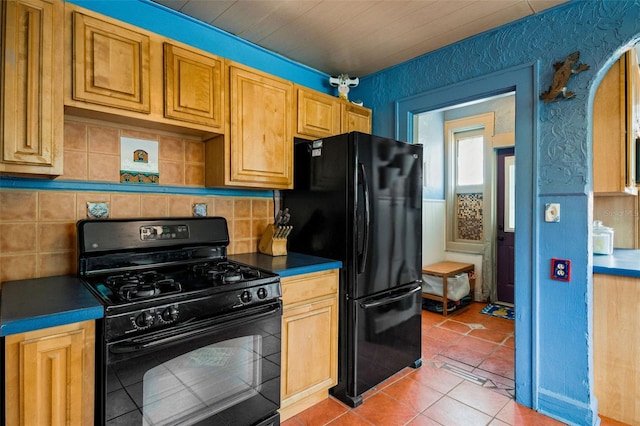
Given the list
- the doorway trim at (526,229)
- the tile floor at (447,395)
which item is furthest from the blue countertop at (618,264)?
the tile floor at (447,395)

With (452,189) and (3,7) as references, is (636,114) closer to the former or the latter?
(452,189)

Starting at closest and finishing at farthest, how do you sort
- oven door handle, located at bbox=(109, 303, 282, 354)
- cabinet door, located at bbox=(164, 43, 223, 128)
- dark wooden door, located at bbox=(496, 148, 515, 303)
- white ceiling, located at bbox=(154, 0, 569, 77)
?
oven door handle, located at bbox=(109, 303, 282, 354), cabinet door, located at bbox=(164, 43, 223, 128), white ceiling, located at bbox=(154, 0, 569, 77), dark wooden door, located at bbox=(496, 148, 515, 303)

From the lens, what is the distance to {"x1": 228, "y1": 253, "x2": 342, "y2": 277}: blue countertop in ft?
6.31

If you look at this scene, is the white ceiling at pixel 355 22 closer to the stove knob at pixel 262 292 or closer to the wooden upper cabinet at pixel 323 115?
the wooden upper cabinet at pixel 323 115

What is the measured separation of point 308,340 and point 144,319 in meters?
1.00

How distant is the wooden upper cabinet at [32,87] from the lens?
1.35 m

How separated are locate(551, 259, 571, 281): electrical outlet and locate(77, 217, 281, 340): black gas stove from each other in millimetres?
1645

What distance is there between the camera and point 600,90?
7.30 ft

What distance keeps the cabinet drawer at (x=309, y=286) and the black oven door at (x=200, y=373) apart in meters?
0.13

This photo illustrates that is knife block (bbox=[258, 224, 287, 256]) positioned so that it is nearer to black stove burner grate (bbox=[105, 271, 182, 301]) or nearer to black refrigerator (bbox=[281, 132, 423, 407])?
black refrigerator (bbox=[281, 132, 423, 407])

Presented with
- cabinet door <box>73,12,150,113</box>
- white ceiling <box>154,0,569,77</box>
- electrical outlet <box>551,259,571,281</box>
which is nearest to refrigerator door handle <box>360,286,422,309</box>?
electrical outlet <box>551,259,571,281</box>

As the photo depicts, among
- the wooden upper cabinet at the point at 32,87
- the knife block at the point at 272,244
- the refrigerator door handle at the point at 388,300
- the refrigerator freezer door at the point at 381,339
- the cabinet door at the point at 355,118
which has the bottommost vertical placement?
the refrigerator freezer door at the point at 381,339

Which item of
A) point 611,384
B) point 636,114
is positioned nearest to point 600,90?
point 636,114

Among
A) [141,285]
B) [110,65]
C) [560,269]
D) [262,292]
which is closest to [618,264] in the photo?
[560,269]
